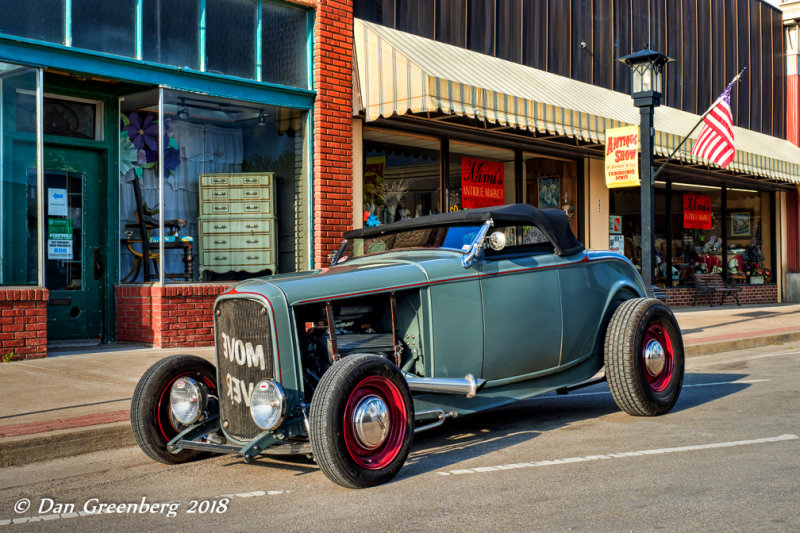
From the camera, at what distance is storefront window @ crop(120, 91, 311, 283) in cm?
1086

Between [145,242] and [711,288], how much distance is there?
14.3 metres

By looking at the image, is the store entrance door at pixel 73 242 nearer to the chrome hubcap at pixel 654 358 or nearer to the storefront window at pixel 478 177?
the storefront window at pixel 478 177

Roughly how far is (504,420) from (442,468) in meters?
1.82

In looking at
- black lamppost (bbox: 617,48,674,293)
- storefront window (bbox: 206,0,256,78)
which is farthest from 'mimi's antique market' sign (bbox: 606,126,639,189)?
storefront window (bbox: 206,0,256,78)

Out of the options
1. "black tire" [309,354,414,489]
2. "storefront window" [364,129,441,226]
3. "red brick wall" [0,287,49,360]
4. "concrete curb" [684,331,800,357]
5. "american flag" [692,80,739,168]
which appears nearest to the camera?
"black tire" [309,354,414,489]

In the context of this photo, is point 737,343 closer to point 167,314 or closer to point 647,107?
point 647,107

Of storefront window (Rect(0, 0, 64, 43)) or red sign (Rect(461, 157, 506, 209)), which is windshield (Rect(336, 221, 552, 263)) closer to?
storefront window (Rect(0, 0, 64, 43))

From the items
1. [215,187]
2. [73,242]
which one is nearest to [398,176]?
[215,187]

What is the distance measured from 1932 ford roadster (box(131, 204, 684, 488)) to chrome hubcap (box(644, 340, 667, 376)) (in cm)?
1

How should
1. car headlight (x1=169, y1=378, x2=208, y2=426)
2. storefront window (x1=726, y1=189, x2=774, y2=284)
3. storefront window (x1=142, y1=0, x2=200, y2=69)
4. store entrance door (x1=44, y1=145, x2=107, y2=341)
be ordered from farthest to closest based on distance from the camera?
storefront window (x1=726, y1=189, x2=774, y2=284), store entrance door (x1=44, y1=145, x2=107, y2=341), storefront window (x1=142, y1=0, x2=200, y2=69), car headlight (x1=169, y1=378, x2=208, y2=426)

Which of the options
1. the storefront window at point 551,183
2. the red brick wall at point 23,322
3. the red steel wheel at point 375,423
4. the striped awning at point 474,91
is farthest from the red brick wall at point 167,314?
the storefront window at point 551,183

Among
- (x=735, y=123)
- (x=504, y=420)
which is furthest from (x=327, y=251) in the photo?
(x=735, y=123)

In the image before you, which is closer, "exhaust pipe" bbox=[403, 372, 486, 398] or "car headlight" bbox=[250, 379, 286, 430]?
"car headlight" bbox=[250, 379, 286, 430]

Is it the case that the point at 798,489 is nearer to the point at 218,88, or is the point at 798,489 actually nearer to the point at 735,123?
the point at 218,88
